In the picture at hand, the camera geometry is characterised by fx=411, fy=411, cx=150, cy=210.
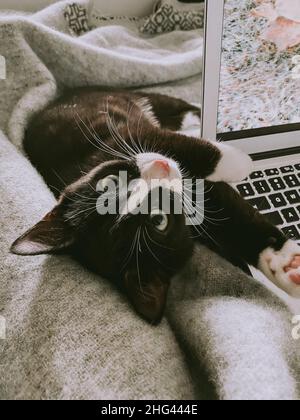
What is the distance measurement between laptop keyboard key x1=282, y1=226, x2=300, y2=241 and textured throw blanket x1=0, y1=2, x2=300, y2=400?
8 centimetres

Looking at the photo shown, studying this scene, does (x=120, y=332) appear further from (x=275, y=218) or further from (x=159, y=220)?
(x=275, y=218)

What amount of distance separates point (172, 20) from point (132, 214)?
565mm

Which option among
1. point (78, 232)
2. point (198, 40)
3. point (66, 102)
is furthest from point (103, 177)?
point (198, 40)

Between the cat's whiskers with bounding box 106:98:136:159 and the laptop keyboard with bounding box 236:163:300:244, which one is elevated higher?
the cat's whiskers with bounding box 106:98:136:159

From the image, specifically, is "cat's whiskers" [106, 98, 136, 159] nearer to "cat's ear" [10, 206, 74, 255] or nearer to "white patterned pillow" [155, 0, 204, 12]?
"cat's ear" [10, 206, 74, 255]

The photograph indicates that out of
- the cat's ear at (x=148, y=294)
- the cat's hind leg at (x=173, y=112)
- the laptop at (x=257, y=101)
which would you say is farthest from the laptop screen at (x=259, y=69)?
the cat's ear at (x=148, y=294)

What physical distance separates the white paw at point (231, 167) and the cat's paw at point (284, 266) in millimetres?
115

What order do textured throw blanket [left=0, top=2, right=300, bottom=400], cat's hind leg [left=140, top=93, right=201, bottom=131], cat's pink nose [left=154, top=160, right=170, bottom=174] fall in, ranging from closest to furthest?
1. textured throw blanket [left=0, top=2, right=300, bottom=400]
2. cat's pink nose [left=154, top=160, right=170, bottom=174]
3. cat's hind leg [left=140, top=93, right=201, bottom=131]

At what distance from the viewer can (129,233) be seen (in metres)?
0.46

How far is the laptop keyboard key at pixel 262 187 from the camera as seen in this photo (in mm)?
555

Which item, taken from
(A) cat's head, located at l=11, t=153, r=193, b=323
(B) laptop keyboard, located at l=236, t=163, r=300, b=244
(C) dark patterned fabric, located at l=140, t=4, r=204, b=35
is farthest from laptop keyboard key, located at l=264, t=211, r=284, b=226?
(C) dark patterned fabric, located at l=140, t=4, r=204, b=35

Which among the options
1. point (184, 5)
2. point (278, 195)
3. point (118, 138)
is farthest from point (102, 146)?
point (184, 5)

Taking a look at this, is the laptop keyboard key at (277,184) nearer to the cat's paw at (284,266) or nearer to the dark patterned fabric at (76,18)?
the cat's paw at (284,266)

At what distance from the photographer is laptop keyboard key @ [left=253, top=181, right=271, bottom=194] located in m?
0.56
